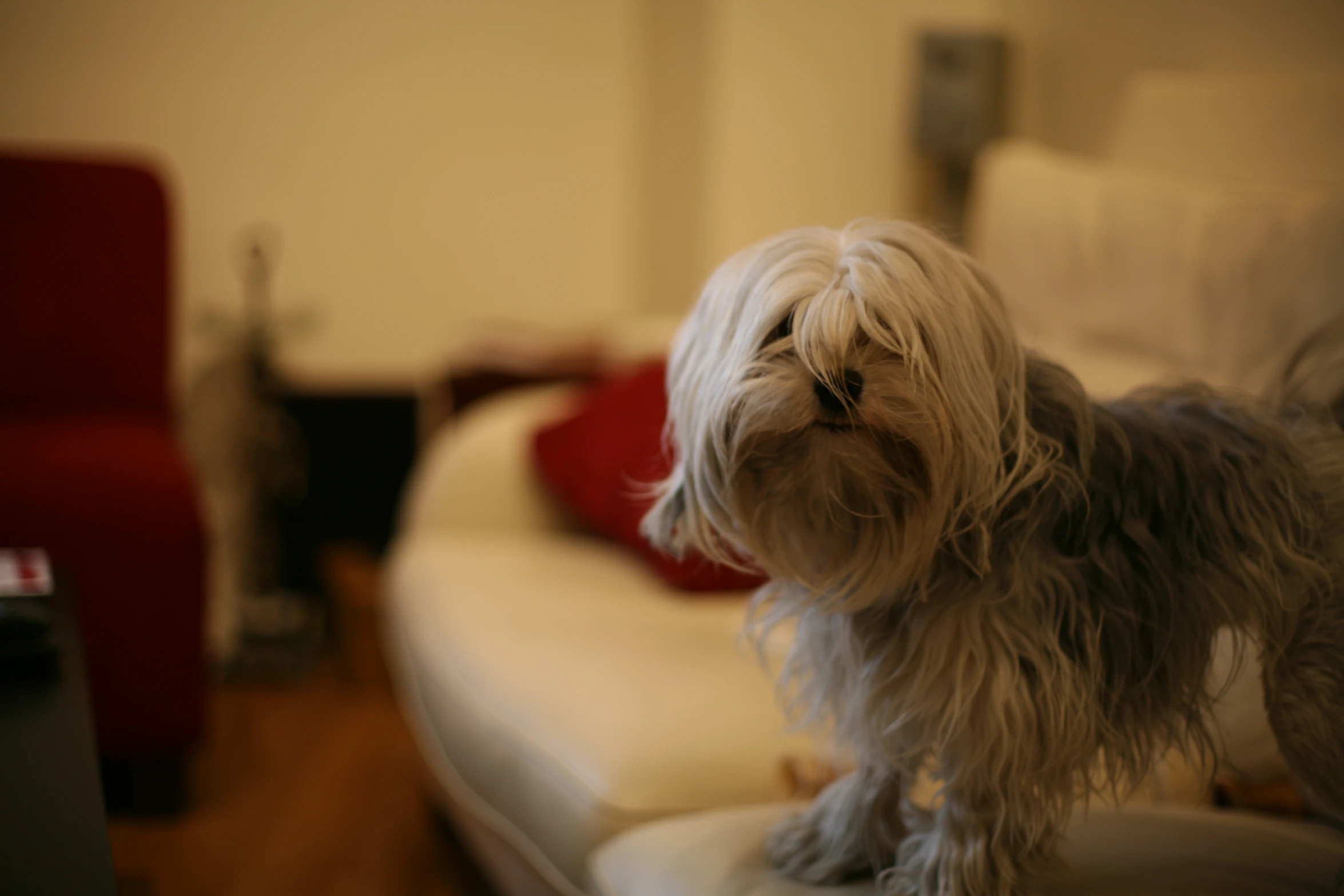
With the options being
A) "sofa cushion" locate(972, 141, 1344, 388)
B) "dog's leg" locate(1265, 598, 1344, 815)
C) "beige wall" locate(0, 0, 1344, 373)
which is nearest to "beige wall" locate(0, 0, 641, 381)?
"beige wall" locate(0, 0, 1344, 373)

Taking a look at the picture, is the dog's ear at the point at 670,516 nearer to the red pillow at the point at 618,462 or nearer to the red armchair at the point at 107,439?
the red pillow at the point at 618,462

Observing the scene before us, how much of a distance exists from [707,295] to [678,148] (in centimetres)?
253

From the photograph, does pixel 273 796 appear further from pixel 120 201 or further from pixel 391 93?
pixel 391 93

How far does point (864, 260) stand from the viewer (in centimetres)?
82

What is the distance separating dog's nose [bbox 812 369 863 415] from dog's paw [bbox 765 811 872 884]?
0.37 meters

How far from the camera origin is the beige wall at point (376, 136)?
3.00m

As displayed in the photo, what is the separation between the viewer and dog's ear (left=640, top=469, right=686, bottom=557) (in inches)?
35.7

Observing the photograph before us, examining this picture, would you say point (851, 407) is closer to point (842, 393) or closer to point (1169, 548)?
point (842, 393)

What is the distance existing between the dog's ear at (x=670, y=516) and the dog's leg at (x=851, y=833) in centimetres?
23

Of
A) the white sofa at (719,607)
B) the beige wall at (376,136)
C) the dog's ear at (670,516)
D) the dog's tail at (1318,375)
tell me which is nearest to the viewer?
the dog's ear at (670,516)

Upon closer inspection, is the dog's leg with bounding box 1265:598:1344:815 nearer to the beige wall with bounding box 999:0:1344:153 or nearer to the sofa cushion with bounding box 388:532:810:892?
the sofa cushion with bounding box 388:532:810:892

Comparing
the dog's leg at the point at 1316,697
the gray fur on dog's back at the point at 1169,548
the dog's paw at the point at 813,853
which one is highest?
the gray fur on dog's back at the point at 1169,548

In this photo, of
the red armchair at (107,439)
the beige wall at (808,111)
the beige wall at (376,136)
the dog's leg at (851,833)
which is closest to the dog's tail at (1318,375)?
the dog's leg at (851,833)

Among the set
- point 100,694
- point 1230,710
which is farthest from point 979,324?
point 100,694
